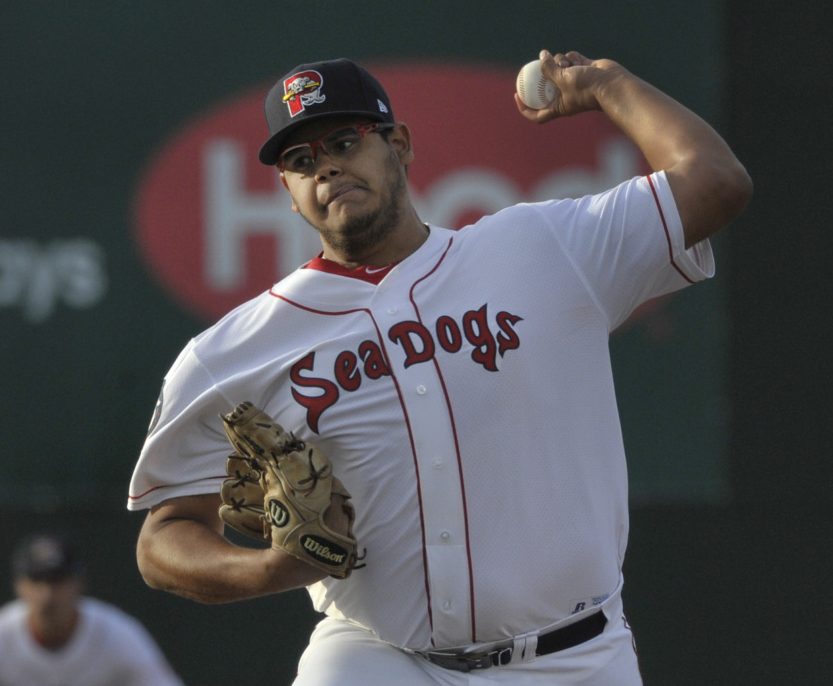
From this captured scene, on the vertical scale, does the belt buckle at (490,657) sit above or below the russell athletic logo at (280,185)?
below

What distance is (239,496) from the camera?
263 centimetres

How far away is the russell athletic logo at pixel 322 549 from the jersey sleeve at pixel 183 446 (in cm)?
42

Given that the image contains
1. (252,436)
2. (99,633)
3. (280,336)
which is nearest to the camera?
(252,436)

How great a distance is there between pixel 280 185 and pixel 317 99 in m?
3.00

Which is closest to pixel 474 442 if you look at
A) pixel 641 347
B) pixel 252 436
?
pixel 252 436

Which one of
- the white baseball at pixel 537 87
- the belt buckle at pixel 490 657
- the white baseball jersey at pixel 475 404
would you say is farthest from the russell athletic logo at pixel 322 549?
the white baseball at pixel 537 87

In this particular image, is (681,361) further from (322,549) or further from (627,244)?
(322,549)

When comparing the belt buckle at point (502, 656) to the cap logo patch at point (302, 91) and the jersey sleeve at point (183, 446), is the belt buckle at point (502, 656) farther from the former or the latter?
the cap logo patch at point (302, 91)

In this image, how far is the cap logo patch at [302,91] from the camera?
278 centimetres

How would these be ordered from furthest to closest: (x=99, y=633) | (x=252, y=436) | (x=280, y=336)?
(x=99, y=633)
(x=280, y=336)
(x=252, y=436)

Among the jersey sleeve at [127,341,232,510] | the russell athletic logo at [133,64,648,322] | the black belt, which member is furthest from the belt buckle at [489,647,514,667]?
the russell athletic logo at [133,64,648,322]

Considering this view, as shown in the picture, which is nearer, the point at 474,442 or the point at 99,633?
the point at 474,442

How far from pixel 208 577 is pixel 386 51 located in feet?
11.3

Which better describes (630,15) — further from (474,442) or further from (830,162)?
(474,442)
